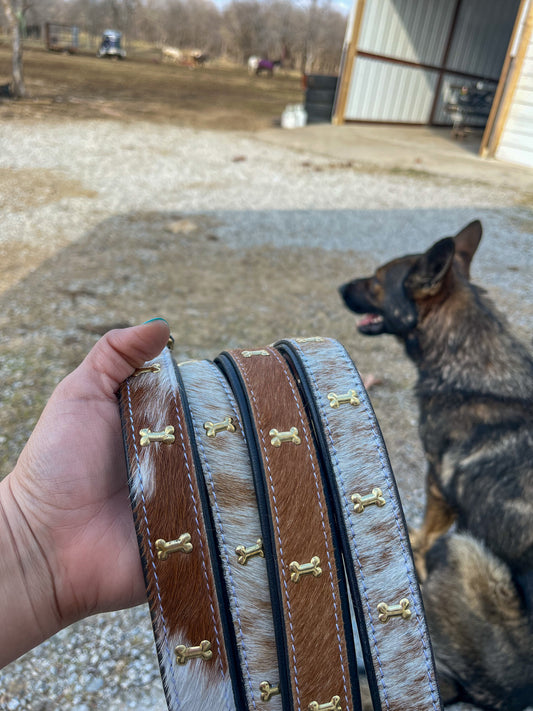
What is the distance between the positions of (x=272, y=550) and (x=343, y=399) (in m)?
→ 0.38

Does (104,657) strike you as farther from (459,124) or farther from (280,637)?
(459,124)

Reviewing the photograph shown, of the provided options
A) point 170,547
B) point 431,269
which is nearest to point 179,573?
point 170,547

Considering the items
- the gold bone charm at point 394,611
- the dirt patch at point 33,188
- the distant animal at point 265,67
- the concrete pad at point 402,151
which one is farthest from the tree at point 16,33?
the distant animal at point 265,67

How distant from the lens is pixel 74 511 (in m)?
1.38

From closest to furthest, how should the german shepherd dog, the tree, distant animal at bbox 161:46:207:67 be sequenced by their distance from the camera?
the german shepherd dog → the tree → distant animal at bbox 161:46:207:67

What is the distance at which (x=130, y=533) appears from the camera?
1.43 m

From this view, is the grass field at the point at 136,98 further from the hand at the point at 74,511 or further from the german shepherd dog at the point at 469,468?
the hand at the point at 74,511

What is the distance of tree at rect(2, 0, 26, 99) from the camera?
13.3 m

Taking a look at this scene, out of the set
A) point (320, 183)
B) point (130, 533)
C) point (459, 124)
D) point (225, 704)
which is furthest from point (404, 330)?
point (459, 124)

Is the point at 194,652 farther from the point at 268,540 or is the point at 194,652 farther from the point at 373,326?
the point at 373,326

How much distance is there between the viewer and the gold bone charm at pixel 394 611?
1.06 meters

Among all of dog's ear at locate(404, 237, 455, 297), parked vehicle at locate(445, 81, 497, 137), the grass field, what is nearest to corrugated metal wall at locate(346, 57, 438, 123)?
parked vehicle at locate(445, 81, 497, 137)

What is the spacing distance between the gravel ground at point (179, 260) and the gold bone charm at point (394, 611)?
1456mm

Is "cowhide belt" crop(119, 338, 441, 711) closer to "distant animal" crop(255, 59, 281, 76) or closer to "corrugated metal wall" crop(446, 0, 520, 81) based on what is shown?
"corrugated metal wall" crop(446, 0, 520, 81)
